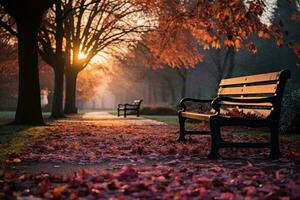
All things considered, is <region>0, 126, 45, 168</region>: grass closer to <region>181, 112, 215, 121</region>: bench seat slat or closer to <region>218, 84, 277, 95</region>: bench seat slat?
<region>181, 112, 215, 121</region>: bench seat slat

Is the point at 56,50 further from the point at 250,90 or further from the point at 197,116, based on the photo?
the point at 250,90

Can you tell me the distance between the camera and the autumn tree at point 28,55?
46.0 feet

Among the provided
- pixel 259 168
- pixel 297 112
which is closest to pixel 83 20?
pixel 297 112

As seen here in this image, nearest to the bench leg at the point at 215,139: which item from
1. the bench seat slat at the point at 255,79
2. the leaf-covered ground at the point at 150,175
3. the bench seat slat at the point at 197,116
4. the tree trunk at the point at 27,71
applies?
the leaf-covered ground at the point at 150,175

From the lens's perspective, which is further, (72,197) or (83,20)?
(83,20)

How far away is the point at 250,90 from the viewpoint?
8273mm

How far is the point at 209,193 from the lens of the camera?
405 cm

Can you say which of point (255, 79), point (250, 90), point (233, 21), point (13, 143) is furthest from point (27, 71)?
point (255, 79)

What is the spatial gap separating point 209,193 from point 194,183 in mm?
493

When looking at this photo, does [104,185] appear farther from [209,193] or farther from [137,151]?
[137,151]

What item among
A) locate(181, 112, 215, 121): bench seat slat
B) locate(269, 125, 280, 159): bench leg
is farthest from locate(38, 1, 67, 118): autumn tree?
locate(269, 125, 280, 159): bench leg

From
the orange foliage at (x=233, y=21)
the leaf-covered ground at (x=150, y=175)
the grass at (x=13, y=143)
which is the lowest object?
the leaf-covered ground at (x=150, y=175)

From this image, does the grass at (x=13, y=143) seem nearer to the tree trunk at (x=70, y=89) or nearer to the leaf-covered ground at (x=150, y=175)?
the leaf-covered ground at (x=150, y=175)

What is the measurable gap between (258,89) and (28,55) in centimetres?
885
